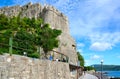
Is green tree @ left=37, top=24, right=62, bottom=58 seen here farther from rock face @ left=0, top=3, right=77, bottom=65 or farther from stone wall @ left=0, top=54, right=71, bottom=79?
stone wall @ left=0, top=54, right=71, bottom=79

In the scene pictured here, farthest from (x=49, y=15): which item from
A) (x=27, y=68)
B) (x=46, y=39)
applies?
(x=27, y=68)

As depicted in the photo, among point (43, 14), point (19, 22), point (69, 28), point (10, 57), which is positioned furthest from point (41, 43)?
point (69, 28)

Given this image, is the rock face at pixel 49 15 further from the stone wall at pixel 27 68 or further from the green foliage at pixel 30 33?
the stone wall at pixel 27 68

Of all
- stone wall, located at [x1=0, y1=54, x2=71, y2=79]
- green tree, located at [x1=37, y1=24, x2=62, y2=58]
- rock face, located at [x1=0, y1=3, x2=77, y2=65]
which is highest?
rock face, located at [x1=0, y1=3, x2=77, y2=65]

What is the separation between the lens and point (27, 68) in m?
13.5

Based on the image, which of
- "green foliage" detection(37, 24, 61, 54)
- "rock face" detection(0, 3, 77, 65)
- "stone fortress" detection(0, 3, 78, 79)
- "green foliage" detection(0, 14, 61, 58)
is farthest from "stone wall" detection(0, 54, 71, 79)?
"rock face" detection(0, 3, 77, 65)

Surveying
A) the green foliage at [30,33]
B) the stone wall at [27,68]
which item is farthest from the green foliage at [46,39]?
the stone wall at [27,68]

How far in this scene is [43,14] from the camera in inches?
1308

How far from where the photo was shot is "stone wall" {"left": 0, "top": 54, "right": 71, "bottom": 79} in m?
11.6

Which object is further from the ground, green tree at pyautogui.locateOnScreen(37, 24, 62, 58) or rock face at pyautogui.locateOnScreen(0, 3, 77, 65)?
rock face at pyautogui.locateOnScreen(0, 3, 77, 65)

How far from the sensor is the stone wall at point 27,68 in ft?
38.1

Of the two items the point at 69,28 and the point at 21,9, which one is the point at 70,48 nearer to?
the point at 69,28

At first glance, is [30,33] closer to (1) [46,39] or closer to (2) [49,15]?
(1) [46,39]

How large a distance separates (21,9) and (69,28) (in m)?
9.15
